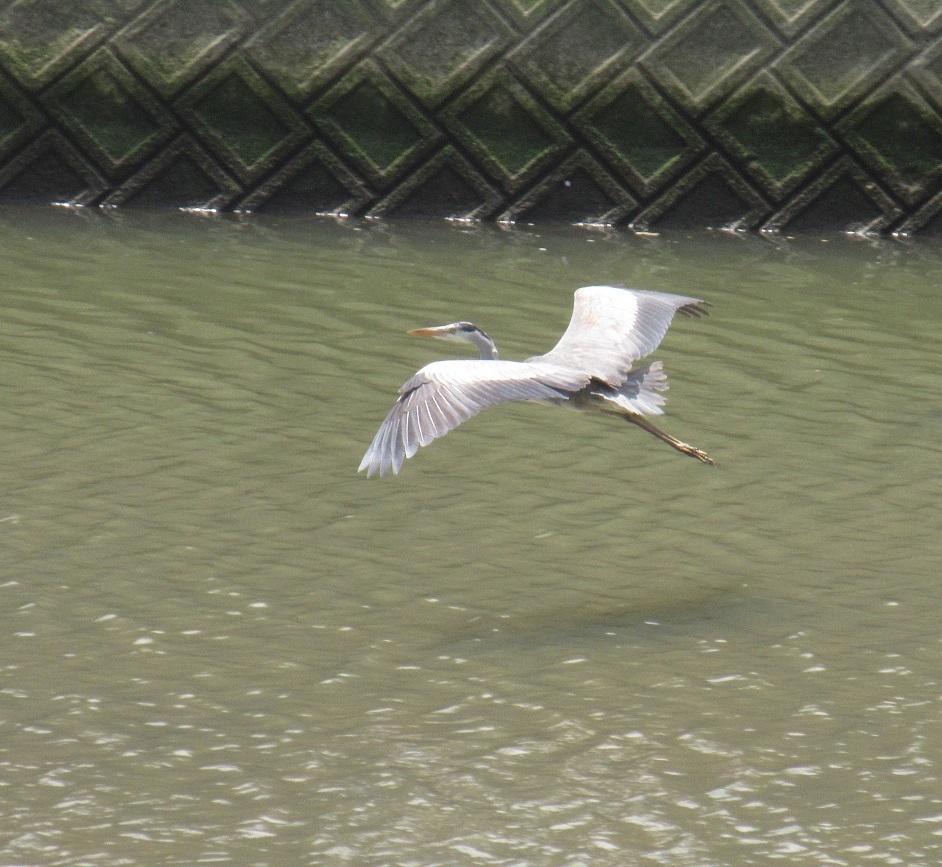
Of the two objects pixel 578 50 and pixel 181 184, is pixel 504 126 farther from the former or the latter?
pixel 181 184

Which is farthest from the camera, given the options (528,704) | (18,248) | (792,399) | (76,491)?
→ (18,248)

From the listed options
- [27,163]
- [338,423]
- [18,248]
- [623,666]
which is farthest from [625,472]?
[27,163]

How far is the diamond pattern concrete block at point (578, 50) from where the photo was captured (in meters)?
10.7

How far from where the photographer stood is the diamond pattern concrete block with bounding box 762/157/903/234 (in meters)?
10.8

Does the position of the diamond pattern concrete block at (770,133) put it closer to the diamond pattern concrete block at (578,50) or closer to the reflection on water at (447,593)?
the diamond pattern concrete block at (578,50)

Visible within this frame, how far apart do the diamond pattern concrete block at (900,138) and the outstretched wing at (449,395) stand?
5884mm

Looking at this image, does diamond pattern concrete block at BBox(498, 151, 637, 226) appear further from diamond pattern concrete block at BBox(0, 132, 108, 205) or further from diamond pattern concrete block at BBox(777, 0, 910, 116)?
diamond pattern concrete block at BBox(0, 132, 108, 205)

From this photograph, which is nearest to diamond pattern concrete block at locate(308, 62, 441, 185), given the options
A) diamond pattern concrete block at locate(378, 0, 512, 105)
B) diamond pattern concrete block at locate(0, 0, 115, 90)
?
diamond pattern concrete block at locate(378, 0, 512, 105)

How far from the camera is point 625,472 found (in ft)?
21.3

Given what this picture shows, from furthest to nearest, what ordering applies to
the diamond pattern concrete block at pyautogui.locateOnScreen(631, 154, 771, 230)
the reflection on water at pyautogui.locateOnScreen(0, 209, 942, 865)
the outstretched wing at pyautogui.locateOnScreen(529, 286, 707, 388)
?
the diamond pattern concrete block at pyautogui.locateOnScreen(631, 154, 771, 230)
the outstretched wing at pyautogui.locateOnScreen(529, 286, 707, 388)
the reflection on water at pyautogui.locateOnScreen(0, 209, 942, 865)

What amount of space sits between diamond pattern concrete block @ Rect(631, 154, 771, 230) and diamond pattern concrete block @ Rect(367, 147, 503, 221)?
1042mm

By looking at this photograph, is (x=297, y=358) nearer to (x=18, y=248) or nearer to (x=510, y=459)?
(x=510, y=459)

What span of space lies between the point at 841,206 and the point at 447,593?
6.52 m

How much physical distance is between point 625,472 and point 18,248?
4535 millimetres
